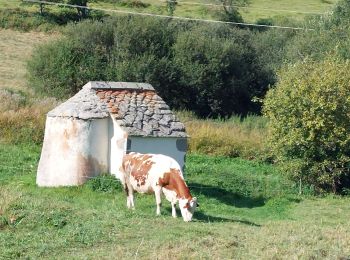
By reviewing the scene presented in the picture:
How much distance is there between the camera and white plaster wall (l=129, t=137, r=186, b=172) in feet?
78.3

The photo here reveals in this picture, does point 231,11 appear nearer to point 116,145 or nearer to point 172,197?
point 116,145

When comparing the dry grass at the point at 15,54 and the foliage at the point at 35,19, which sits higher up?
the foliage at the point at 35,19

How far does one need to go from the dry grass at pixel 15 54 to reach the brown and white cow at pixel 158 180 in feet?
103

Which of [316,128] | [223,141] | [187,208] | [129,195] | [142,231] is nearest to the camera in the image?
[142,231]

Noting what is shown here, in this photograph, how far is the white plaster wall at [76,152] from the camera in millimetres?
24250

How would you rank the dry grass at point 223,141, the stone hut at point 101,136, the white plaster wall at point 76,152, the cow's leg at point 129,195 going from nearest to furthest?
1. the cow's leg at point 129,195
2. the stone hut at point 101,136
3. the white plaster wall at point 76,152
4. the dry grass at point 223,141

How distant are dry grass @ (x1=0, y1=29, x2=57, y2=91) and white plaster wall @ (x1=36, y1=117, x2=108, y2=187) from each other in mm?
27291

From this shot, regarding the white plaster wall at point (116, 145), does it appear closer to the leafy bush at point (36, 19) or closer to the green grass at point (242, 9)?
the leafy bush at point (36, 19)

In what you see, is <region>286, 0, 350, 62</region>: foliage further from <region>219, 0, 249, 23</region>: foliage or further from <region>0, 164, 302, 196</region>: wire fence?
<region>219, 0, 249, 23</region>: foliage

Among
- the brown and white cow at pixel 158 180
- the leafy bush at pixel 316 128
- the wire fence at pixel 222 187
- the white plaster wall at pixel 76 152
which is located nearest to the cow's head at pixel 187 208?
the brown and white cow at pixel 158 180

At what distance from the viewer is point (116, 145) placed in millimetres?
24125

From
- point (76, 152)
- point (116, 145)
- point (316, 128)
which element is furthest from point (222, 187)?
point (76, 152)

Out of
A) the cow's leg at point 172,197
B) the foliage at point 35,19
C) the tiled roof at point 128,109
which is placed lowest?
the foliage at point 35,19

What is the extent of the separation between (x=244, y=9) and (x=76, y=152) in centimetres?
5777
